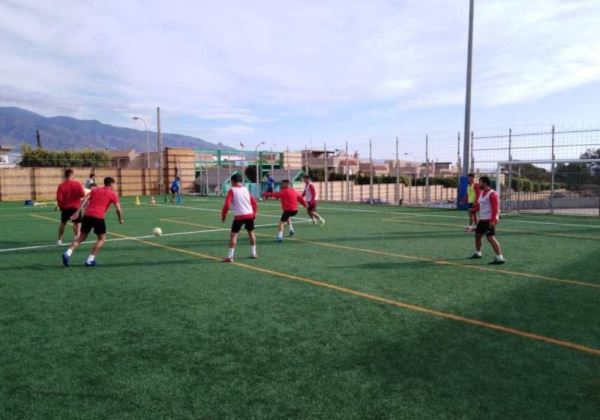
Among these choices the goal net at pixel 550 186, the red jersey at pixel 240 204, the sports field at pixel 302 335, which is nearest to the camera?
the sports field at pixel 302 335

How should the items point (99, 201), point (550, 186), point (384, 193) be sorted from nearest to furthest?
point (99, 201) < point (550, 186) < point (384, 193)

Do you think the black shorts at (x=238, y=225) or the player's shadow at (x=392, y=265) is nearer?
the player's shadow at (x=392, y=265)

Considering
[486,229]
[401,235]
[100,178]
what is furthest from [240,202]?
[100,178]

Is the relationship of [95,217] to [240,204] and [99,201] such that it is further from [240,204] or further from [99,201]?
[240,204]

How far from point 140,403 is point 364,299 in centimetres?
383

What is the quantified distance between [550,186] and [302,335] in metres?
18.0

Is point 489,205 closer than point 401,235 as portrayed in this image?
Yes

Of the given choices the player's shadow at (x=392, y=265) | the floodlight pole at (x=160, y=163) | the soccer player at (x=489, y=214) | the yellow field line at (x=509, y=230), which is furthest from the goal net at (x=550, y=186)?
the floodlight pole at (x=160, y=163)

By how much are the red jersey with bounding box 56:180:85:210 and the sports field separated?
1494 mm

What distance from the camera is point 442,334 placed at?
531 centimetres

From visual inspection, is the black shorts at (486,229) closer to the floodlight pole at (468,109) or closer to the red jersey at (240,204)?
the red jersey at (240,204)

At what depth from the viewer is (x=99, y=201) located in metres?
9.33

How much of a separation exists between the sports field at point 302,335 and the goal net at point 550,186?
9432mm

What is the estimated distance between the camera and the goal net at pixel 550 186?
Answer: 18.5 meters
